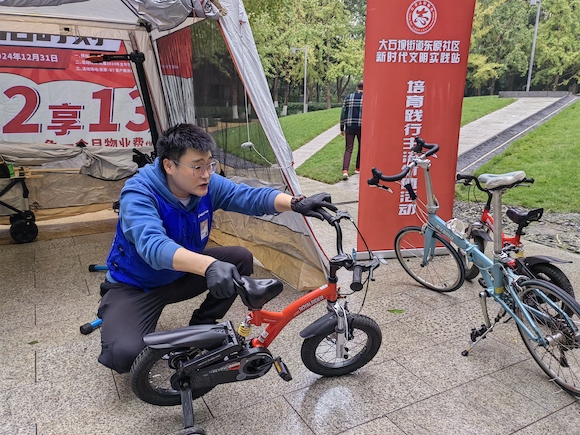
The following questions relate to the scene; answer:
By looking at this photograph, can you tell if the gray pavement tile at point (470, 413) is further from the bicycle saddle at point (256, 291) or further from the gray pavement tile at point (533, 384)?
the bicycle saddle at point (256, 291)

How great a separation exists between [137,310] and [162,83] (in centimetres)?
334

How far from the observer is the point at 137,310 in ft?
7.30

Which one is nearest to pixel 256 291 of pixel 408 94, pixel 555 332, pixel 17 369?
pixel 555 332

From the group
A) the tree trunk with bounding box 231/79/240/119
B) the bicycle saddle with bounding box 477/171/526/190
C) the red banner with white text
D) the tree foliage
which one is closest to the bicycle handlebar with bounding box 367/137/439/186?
the bicycle saddle with bounding box 477/171/526/190

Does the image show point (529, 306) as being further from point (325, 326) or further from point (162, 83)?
point (162, 83)

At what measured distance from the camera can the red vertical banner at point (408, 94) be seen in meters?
3.69

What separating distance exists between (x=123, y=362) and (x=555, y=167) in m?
7.65

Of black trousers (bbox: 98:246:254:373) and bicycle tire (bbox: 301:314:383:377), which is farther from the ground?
black trousers (bbox: 98:246:254:373)

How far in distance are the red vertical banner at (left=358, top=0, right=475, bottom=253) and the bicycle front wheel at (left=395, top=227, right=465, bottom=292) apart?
33cm

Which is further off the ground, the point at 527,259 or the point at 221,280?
the point at 221,280

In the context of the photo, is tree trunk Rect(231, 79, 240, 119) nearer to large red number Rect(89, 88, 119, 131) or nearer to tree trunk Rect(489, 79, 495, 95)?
large red number Rect(89, 88, 119, 131)

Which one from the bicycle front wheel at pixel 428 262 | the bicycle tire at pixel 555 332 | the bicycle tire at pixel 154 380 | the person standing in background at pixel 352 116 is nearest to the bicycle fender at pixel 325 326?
the bicycle tire at pixel 154 380

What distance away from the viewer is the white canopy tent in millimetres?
2996

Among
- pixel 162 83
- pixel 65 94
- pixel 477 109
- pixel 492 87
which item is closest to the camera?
pixel 162 83
